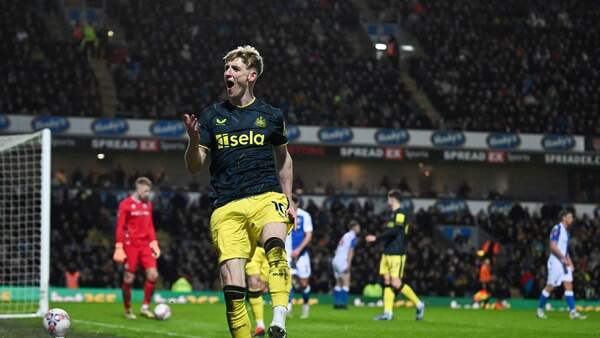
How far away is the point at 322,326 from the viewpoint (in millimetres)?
15695

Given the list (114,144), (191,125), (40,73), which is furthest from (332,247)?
(191,125)

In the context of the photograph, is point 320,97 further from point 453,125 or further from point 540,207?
point 540,207

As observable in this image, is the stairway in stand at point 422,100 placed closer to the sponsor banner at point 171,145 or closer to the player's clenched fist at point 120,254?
the sponsor banner at point 171,145

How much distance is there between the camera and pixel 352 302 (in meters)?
27.4

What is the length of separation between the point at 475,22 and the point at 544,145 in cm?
790

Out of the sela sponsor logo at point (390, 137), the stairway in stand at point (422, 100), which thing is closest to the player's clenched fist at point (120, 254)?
the sela sponsor logo at point (390, 137)

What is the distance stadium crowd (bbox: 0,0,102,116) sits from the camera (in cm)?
3391

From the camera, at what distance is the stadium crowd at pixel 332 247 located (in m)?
28.7

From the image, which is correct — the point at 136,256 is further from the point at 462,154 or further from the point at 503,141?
the point at 503,141

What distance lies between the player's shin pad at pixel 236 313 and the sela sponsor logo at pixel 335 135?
29629mm

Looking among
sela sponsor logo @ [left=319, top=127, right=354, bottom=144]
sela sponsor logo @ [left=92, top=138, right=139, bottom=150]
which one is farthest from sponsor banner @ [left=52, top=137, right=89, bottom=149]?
sela sponsor logo @ [left=319, top=127, right=354, bottom=144]

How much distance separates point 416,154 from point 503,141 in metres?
3.38

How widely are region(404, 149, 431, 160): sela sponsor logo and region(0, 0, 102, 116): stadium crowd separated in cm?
1129

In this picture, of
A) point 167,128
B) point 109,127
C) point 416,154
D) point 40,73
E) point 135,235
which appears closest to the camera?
point 135,235
